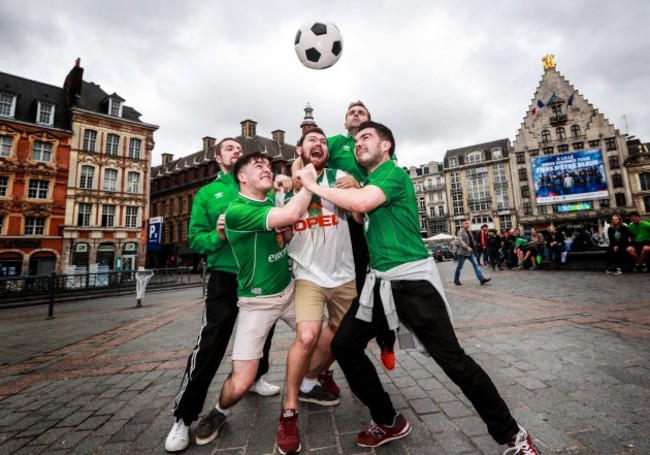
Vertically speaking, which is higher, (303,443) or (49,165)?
(49,165)

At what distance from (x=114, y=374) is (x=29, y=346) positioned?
3.32 meters

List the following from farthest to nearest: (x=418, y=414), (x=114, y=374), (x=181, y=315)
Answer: (x=181, y=315)
(x=114, y=374)
(x=418, y=414)

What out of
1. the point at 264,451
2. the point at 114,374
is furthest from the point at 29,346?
the point at 264,451

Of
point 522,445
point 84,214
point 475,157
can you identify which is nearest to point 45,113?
point 84,214

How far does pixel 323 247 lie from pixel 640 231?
1268 centimetres

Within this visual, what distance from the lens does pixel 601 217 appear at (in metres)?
42.1

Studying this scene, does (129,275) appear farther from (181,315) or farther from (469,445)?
(469,445)

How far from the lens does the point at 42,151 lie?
84.6ft

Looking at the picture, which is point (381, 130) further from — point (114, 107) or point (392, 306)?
point (114, 107)

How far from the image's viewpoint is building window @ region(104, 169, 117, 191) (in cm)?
2859

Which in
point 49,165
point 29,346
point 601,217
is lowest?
point 29,346

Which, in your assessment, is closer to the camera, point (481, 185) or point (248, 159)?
point (248, 159)

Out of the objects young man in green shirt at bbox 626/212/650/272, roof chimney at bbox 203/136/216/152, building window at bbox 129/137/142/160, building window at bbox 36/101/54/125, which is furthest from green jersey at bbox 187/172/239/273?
roof chimney at bbox 203/136/216/152

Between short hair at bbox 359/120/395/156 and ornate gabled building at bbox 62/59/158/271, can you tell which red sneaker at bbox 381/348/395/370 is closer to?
short hair at bbox 359/120/395/156
